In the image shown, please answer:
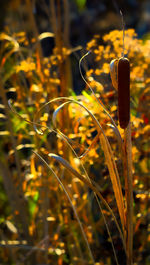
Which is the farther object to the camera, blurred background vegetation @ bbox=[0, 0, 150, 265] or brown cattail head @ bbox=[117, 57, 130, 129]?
blurred background vegetation @ bbox=[0, 0, 150, 265]

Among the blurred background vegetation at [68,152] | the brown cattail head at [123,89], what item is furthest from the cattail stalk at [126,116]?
the blurred background vegetation at [68,152]

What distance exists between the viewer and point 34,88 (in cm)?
114

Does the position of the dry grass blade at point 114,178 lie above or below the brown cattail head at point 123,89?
below

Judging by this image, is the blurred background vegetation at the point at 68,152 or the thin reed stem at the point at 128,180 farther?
the blurred background vegetation at the point at 68,152

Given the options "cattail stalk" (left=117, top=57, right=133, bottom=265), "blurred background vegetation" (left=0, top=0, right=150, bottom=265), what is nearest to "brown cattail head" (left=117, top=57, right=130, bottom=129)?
"cattail stalk" (left=117, top=57, right=133, bottom=265)

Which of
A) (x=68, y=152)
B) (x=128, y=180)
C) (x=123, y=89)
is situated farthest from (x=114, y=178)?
(x=68, y=152)

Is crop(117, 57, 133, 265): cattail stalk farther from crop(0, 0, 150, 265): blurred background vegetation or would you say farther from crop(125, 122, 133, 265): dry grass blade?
crop(0, 0, 150, 265): blurred background vegetation

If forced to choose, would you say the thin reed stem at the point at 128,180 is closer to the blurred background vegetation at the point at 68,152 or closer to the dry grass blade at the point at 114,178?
the dry grass blade at the point at 114,178

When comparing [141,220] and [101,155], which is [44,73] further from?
[141,220]

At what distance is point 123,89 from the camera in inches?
23.7

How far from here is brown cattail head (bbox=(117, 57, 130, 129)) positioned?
0.59 meters

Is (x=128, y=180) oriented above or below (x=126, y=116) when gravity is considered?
below

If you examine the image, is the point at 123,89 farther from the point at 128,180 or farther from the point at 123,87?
the point at 128,180

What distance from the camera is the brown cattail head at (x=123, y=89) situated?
1.94ft
